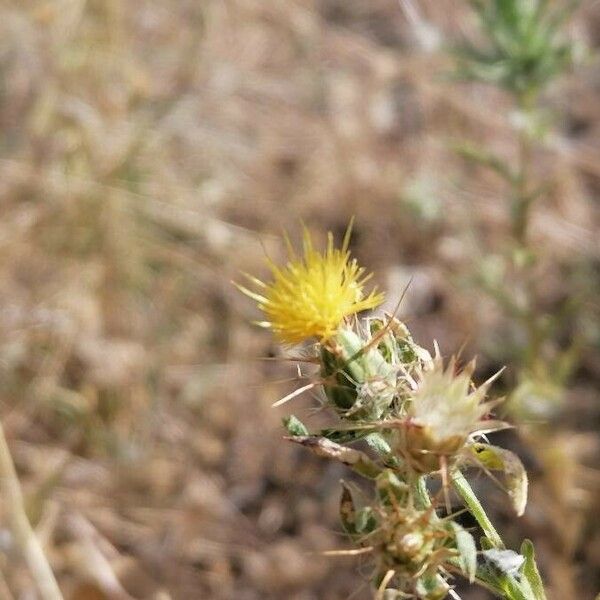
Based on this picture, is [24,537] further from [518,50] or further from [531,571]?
[518,50]

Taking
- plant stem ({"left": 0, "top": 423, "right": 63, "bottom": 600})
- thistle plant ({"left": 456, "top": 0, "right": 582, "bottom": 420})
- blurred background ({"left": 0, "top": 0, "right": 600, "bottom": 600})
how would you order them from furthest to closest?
blurred background ({"left": 0, "top": 0, "right": 600, "bottom": 600})
thistle plant ({"left": 456, "top": 0, "right": 582, "bottom": 420})
plant stem ({"left": 0, "top": 423, "right": 63, "bottom": 600})

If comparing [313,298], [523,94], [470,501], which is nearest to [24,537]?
[313,298]

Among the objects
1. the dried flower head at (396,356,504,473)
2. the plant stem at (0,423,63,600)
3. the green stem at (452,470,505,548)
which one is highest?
the dried flower head at (396,356,504,473)

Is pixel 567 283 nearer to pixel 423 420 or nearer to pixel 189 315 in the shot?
pixel 189 315

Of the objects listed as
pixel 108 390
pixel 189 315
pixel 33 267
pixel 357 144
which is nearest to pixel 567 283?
pixel 357 144

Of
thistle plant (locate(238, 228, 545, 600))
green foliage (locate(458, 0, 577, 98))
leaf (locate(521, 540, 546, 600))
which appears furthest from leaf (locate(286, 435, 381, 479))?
green foliage (locate(458, 0, 577, 98))

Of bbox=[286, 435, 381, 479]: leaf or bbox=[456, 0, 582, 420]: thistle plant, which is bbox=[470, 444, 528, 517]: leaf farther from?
bbox=[456, 0, 582, 420]: thistle plant
